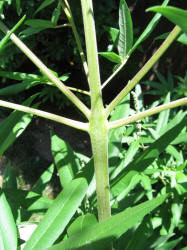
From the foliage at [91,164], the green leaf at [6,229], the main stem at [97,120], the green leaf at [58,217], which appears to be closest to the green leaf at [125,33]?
the foliage at [91,164]

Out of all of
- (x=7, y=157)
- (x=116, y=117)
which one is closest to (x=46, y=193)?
(x=7, y=157)

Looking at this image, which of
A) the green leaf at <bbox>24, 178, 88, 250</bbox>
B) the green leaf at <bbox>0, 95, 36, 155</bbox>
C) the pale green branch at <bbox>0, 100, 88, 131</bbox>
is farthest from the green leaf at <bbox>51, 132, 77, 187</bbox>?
the pale green branch at <bbox>0, 100, 88, 131</bbox>

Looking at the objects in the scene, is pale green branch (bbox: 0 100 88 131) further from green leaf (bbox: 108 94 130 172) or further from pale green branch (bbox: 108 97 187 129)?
green leaf (bbox: 108 94 130 172)

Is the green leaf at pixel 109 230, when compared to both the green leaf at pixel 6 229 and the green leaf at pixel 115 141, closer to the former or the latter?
the green leaf at pixel 6 229

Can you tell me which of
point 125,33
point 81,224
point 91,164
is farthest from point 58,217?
point 125,33

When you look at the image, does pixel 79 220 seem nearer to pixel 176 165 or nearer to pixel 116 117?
pixel 116 117

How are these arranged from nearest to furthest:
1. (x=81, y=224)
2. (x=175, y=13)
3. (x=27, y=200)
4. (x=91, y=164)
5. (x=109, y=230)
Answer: (x=175, y=13) < (x=109, y=230) < (x=81, y=224) < (x=91, y=164) < (x=27, y=200)

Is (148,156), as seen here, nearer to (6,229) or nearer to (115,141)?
(115,141)
